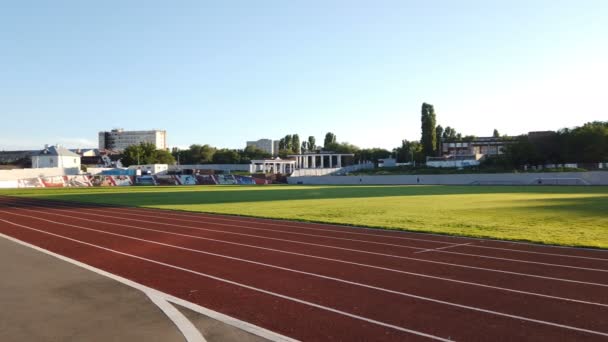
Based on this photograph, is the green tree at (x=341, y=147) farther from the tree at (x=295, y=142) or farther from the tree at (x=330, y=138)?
the tree at (x=295, y=142)

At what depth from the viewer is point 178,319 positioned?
6.75 metres

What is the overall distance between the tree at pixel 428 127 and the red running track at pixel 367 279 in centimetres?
8651

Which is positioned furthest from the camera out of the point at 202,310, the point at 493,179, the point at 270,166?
the point at 270,166

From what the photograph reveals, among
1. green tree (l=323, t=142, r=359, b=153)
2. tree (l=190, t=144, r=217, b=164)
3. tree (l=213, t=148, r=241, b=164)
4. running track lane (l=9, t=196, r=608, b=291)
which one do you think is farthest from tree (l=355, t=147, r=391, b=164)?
running track lane (l=9, t=196, r=608, b=291)

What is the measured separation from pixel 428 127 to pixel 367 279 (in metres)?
94.0

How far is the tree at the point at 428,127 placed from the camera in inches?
3888

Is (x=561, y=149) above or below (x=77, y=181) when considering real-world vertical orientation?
above

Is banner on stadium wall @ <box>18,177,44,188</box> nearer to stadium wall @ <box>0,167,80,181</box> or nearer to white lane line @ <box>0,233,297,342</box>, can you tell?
stadium wall @ <box>0,167,80,181</box>

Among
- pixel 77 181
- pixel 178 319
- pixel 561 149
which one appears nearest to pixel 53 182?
pixel 77 181

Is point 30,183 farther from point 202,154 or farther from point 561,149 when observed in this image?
point 561,149

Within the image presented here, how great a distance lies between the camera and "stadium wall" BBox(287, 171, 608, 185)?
53344 mm

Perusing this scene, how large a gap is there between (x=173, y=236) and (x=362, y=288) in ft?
30.8

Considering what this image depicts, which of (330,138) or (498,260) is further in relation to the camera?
(330,138)

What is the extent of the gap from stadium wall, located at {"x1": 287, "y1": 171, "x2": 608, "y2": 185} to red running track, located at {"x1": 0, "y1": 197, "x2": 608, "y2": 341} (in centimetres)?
4736
